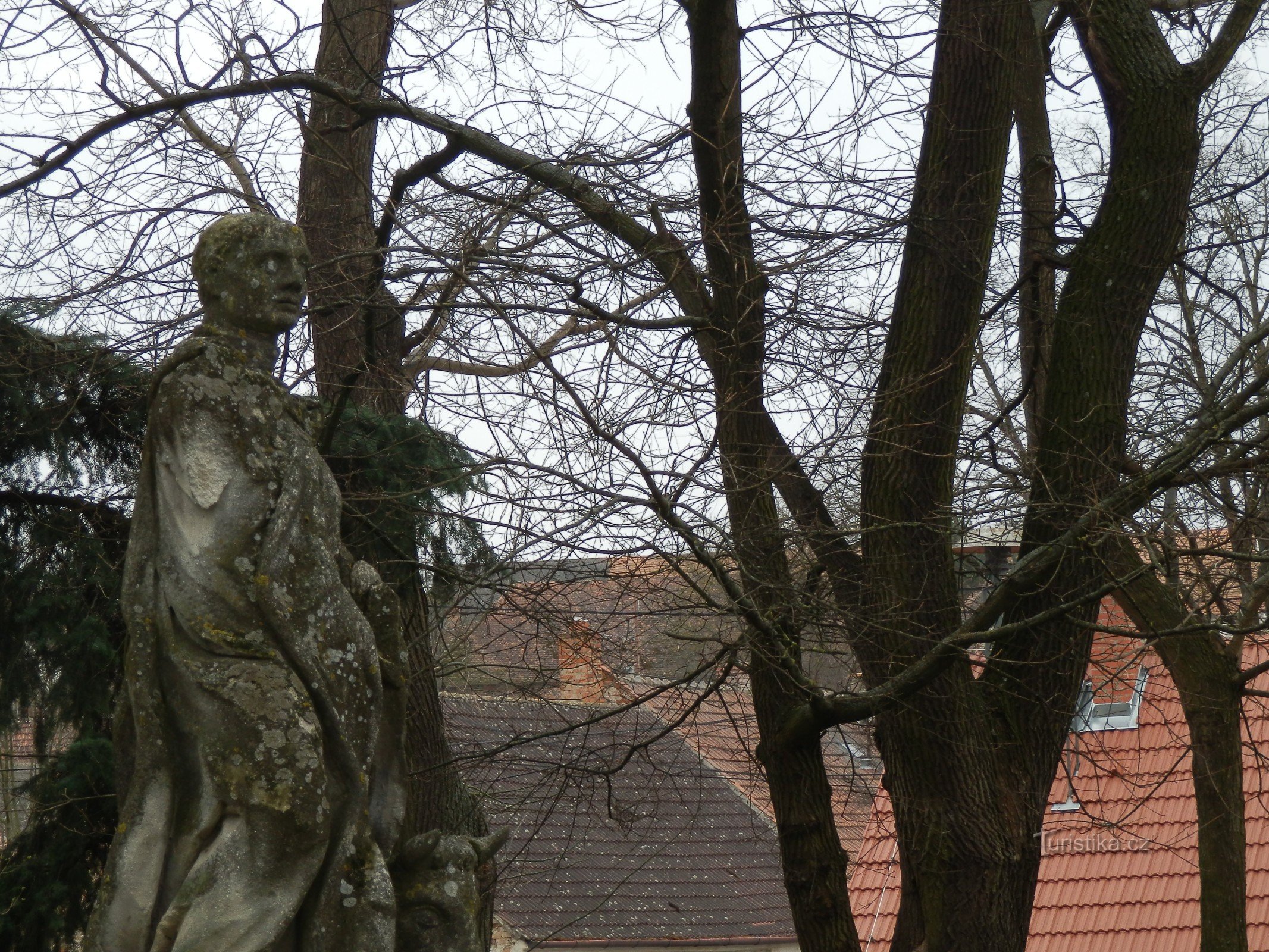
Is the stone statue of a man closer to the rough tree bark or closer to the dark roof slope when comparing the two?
the rough tree bark

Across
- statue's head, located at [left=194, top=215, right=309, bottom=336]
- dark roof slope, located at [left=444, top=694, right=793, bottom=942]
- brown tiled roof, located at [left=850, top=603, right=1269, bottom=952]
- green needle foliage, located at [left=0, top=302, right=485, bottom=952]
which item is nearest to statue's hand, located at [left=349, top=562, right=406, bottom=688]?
statue's head, located at [left=194, top=215, right=309, bottom=336]

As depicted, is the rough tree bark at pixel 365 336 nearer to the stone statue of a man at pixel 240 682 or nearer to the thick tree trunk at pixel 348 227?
the thick tree trunk at pixel 348 227

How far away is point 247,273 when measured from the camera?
3.76 metres

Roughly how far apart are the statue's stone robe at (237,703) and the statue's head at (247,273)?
8 centimetres

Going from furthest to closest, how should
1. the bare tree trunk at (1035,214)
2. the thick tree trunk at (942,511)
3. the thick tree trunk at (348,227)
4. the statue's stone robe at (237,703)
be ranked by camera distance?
the bare tree trunk at (1035,214), the thick tree trunk at (348,227), the thick tree trunk at (942,511), the statue's stone robe at (237,703)

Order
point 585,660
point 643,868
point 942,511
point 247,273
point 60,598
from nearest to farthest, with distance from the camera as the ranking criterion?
point 247,273 < point 942,511 < point 585,660 < point 60,598 < point 643,868

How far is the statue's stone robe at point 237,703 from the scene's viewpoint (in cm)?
341

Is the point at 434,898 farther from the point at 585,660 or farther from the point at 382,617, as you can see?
the point at 585,660

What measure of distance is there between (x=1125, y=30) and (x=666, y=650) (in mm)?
3961

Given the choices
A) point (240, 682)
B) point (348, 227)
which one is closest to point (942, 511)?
point (348, 227)

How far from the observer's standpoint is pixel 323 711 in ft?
11.8

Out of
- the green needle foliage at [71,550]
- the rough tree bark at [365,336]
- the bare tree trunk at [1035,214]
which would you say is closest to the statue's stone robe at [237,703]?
the rough tree bark at [365,336]

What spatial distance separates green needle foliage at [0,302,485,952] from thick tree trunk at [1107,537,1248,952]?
4487 millimetres

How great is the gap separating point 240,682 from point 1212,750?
8093mm
